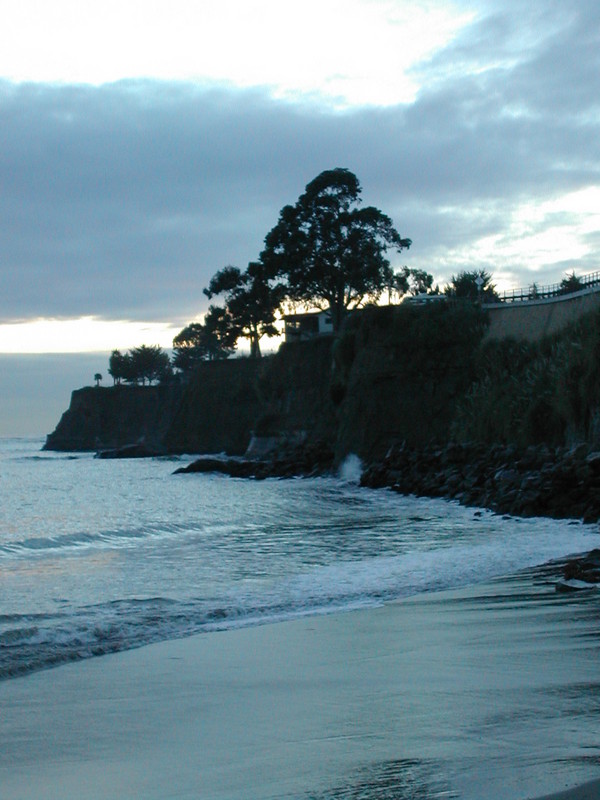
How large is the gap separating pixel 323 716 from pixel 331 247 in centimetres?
5388

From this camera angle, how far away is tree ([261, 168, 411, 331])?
57.8 metres

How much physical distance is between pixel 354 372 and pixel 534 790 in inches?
1647

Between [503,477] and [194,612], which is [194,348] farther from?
[194,612]

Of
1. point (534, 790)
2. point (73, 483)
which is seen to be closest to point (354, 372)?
point (73, 483)

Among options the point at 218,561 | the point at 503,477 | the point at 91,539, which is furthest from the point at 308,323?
the point at 218,561

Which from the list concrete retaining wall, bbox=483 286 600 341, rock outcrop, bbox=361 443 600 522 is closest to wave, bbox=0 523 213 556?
rock outcrop, bbox=361 443 600 522

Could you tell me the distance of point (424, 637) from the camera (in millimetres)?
8016

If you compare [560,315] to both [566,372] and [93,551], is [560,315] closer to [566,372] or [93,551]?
[566,372]

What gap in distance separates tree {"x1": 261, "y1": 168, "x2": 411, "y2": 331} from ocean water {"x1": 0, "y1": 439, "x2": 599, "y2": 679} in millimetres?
32115

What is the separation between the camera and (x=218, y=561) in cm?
1422

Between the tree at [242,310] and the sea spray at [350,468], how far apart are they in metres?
24.3

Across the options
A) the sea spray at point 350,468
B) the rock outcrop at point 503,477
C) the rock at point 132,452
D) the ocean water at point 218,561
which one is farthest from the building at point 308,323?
the ocean water at point 218,561

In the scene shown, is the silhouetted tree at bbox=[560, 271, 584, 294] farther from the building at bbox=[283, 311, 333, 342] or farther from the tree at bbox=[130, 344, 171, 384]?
the tree at bbox=[130, 344, 171, 384]

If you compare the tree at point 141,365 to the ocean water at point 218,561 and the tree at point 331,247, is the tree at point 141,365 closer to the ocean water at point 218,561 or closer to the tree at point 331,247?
the tree at point 331,247
